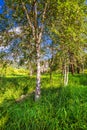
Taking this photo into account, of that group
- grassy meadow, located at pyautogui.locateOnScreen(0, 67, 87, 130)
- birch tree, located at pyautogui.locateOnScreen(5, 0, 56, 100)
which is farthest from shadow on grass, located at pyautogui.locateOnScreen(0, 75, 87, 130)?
birch tree, located at pyautogui.locateOnScreen(5, 0, 56, 100)

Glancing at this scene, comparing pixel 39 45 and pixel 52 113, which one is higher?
pixel 39 45

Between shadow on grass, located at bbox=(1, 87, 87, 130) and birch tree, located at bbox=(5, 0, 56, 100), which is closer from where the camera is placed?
shadow on grass, located at bbox=(1, 87, 87, 130)

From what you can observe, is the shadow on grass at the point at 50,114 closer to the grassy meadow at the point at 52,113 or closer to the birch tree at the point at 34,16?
the grassy meadow at the point at 52,113

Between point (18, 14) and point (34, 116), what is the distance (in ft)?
25.0

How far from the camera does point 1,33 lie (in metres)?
17.8

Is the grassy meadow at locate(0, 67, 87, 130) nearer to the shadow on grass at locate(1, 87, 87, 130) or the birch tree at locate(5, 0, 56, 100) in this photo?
the shadow on grass at locate(1, 87, 87, 130)

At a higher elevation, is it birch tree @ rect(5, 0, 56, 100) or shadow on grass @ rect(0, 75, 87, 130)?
birch tree @ rect(5, 0, 56, 100)

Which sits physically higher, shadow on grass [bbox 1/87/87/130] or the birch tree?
the birch tree

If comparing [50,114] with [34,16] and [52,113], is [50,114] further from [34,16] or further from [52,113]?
[34,16]

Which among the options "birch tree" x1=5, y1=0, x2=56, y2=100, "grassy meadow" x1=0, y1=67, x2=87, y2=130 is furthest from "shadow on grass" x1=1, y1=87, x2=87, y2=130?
"birch tree" x1=5, y1=0, x2=56, y2=100

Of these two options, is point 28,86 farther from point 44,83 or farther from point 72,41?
point 72,41

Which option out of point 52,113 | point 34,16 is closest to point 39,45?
point 34,16

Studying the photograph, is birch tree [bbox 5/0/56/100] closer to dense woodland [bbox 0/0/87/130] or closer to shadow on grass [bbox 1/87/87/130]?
dense woodland [bbox 0/0/87/130]

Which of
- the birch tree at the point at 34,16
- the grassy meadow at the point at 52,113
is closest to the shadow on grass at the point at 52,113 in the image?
the grassy meadow at the point at 52,113
